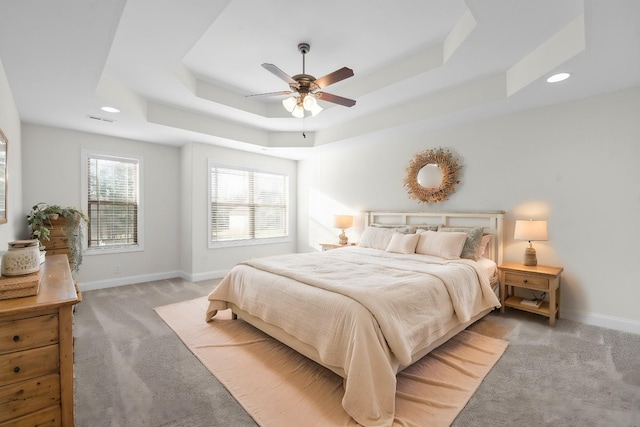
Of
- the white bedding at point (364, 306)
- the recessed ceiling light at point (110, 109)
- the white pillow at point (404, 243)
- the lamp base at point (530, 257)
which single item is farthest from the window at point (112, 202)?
the lamp base at point (530, 257)

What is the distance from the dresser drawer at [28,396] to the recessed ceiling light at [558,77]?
416 centimetres

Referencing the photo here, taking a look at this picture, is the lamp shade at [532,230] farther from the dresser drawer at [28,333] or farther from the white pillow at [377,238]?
the dresser drawer at [28,333]

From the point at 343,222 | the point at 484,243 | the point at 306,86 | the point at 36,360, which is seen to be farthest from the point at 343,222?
the point at 36,360

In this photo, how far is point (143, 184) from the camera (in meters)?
4.89

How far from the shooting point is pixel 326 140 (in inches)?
202

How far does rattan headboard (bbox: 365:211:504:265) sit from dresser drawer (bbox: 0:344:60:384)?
4.16 meters

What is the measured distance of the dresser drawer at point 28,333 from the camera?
133cm

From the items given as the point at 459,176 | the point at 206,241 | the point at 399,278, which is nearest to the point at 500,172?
the point at 459,176

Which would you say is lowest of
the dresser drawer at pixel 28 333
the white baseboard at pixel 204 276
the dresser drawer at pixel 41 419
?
the white baseboard at pixel 204 276

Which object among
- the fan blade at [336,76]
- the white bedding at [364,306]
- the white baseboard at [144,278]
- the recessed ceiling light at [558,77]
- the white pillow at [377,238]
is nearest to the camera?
the white bedding at [364,306]

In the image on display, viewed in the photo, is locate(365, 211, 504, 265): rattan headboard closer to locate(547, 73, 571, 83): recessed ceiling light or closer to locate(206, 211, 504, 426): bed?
locate(206, 211, 504, 426): bed

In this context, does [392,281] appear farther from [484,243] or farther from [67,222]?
[67,222]

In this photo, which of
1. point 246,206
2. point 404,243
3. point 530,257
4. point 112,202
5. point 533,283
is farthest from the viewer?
point 246,206

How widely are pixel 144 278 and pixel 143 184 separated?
157 centimetres
